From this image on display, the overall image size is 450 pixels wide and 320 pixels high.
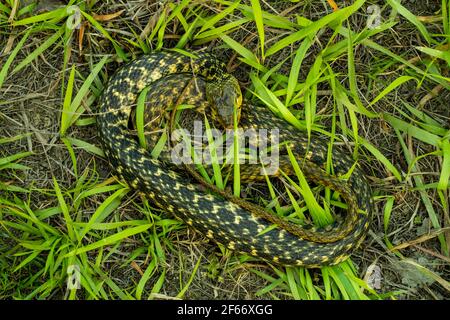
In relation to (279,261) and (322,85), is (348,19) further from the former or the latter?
(279,261)

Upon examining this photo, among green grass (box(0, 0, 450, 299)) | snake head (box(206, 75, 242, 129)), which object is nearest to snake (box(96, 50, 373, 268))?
snake head (box(206, 75, 242, 129))

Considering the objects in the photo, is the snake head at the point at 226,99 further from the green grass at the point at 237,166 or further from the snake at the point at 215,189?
the green grass at the point at 237,166

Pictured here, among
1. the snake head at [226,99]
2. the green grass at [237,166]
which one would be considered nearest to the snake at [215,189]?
the snake head at [226,99]

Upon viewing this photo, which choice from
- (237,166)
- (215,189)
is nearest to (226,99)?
(237,166)

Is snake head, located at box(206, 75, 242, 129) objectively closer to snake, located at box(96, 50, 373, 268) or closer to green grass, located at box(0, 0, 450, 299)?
snake, located at box(96, 50, 373, 268)

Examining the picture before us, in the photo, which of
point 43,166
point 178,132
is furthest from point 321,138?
point 43,166
